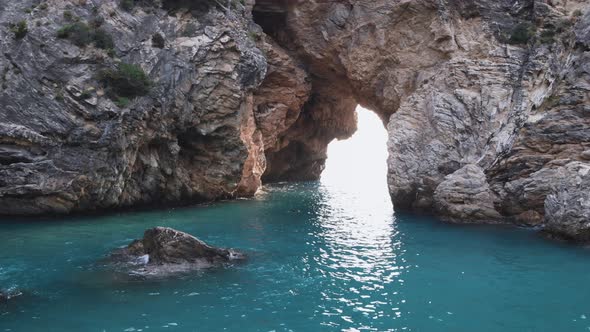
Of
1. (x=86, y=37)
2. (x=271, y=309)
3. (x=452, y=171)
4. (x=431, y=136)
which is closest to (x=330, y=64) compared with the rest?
(x=431, y=136)

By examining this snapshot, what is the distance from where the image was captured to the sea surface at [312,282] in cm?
1398

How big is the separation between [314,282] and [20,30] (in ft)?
84.0

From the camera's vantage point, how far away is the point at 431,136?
34.3m

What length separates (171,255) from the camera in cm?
1933

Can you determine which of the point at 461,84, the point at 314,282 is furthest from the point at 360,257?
the point at 461,84

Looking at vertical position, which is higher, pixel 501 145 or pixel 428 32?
pixel 428 32

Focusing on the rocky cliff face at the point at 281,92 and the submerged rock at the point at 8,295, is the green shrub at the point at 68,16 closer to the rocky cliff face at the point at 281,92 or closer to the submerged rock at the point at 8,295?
the rocky cliff face at the point at 281,92

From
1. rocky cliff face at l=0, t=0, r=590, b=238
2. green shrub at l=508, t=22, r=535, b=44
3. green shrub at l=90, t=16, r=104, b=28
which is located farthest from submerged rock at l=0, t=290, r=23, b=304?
green shrub at l=508, t=22, r=535, b=44

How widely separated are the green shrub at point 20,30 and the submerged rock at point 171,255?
60.2 feet

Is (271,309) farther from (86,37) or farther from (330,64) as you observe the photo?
(330,64)

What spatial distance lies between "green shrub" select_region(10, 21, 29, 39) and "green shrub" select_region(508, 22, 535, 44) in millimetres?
32431

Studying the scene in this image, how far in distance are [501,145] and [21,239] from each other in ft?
91.0

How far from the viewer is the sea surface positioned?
45.9 feet

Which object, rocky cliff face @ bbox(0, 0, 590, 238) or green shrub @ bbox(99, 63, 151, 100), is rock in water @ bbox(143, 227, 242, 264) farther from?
green shrub @ bbox(99, 63, 151, 100)
